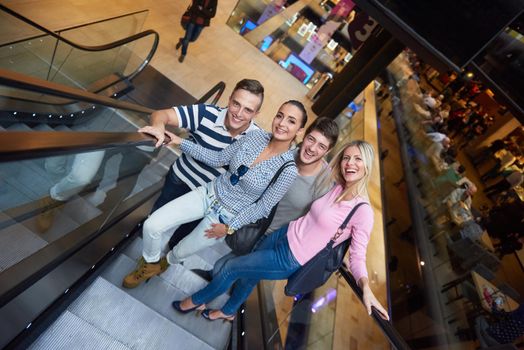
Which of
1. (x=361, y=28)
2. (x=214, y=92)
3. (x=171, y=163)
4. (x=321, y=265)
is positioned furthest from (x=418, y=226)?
(x=321, y=265)

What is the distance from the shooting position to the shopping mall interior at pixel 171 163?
2066 millimetres

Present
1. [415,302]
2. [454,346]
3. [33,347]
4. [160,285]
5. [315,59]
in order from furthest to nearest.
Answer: [315,59] → [415,302] → [454,346] → [160,285] → [33,347]

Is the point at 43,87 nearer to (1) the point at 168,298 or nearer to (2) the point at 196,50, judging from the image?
(1) the point at 168,298

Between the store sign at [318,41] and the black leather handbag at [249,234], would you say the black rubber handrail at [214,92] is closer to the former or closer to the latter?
the black leather handbag at [249,234]

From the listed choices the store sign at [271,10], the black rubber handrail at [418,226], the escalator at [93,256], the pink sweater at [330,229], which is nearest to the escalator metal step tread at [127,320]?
the escalator at [93,256]

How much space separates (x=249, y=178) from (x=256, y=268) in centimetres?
65

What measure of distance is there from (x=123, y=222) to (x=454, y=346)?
5.79 m

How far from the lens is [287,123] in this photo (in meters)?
2.41

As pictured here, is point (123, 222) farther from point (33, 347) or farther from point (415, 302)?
point (415, 302)

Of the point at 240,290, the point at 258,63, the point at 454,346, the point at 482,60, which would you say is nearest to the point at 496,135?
the point at 258,63

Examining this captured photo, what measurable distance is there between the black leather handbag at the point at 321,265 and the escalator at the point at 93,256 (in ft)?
0.83

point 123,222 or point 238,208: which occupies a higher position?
point 238,208

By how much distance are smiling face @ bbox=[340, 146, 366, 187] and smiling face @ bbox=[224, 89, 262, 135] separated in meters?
0.75

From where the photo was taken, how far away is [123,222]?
3.27 m
